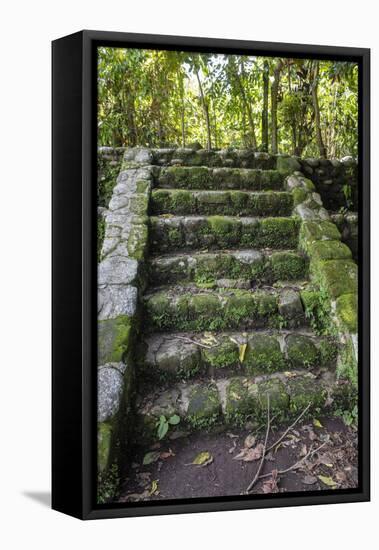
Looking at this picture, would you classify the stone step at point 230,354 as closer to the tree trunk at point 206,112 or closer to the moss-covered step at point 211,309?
the moss-covered step at point 211,309

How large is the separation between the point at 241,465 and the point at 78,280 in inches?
51.3

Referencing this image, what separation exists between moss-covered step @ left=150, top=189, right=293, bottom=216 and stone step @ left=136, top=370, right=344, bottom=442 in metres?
1.02

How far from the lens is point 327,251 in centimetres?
412

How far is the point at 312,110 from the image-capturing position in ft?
13.6

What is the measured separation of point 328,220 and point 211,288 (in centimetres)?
93

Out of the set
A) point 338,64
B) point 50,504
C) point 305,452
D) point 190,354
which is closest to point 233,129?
point 338,64

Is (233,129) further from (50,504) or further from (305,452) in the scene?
(50,504)

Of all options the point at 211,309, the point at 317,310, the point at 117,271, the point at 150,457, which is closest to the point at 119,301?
the point at 117,271

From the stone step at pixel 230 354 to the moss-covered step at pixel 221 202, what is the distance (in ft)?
2.53

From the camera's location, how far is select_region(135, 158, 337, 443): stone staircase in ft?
12.0

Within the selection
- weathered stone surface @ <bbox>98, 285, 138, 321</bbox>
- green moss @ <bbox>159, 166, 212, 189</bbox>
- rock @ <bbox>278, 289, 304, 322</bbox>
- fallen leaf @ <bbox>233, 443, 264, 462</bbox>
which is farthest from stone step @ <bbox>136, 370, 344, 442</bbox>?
green moss @ <bbox>159, 166, 212, 189</bbox>

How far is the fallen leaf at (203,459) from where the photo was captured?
11.7ft

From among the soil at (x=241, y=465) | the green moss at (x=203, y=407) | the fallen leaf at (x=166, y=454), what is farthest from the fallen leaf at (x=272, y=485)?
the fallen leaf at (x=166, y=454)

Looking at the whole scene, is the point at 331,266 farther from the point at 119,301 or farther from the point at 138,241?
the point at 119,301
